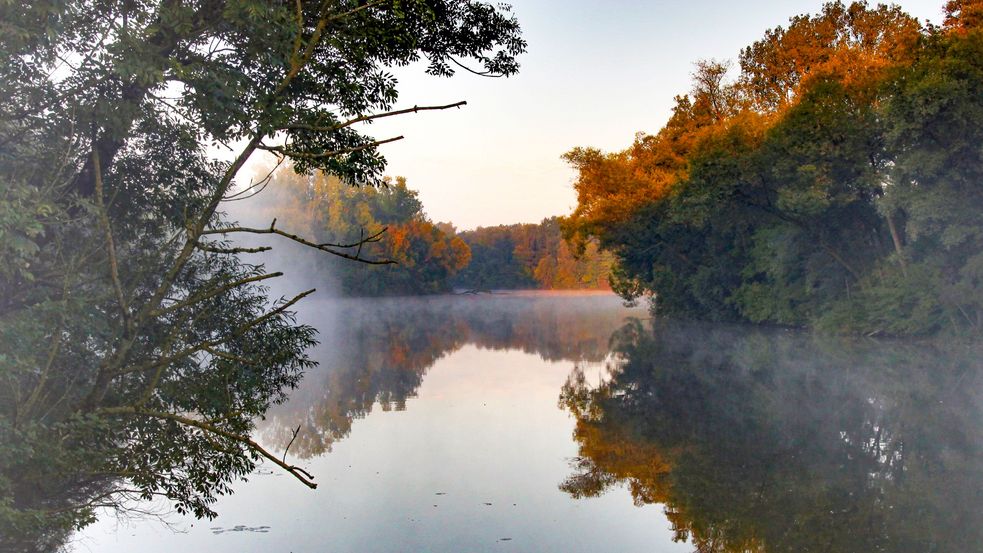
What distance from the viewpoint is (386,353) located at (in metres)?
23.3

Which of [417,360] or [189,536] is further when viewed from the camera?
[417,360]

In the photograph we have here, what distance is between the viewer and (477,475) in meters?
9.00

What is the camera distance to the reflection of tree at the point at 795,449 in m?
6.82

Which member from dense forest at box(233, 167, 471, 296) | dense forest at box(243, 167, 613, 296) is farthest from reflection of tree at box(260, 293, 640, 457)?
dense forest at box(233, 167, 471, 296)

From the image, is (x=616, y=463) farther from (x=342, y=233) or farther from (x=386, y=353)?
(x=342, y=233)

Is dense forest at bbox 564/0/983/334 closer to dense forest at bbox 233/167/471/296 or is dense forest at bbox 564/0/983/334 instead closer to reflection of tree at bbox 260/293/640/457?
reflection of tree at bbox 260/293/640/457

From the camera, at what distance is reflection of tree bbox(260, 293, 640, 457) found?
40.2ft

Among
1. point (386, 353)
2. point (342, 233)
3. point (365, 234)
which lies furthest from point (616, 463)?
point (342, 233)

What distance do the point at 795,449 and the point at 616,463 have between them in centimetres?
A: 235

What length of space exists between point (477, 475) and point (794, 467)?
11.4 ft

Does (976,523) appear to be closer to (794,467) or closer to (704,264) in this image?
(794,467)

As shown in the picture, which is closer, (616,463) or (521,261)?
(616,463)

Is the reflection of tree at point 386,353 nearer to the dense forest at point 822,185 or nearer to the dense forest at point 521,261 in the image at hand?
the dense forest at point 822,185

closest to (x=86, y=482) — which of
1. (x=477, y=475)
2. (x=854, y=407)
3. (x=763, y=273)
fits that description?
(x=477, y=475)
